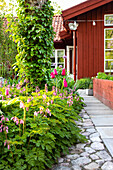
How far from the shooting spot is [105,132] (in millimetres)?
3061

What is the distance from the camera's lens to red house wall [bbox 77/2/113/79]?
8695mm

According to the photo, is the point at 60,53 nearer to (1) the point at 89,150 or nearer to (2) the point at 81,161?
(1) the point at 89,150

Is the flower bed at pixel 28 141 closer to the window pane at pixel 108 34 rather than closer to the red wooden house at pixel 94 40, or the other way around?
the red wooden house at pixel 94 40

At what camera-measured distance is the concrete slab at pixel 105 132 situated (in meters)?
2.87

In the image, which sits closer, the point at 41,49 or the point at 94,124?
the point at 94,124

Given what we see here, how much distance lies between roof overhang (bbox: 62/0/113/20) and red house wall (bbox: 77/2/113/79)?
0.43 meters

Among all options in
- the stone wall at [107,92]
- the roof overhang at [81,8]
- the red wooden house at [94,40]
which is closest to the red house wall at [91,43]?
the red wooden house at [94,40]

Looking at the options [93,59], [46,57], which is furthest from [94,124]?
[93,59]

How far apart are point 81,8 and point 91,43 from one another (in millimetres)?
1461

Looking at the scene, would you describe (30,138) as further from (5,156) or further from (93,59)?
(93,59)

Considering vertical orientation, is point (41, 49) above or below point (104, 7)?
below

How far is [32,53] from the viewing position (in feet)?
13.9

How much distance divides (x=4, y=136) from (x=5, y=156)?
0.67 ft

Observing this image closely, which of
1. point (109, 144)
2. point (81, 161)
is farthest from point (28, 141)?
point (109, 144)
